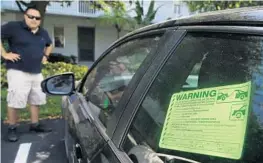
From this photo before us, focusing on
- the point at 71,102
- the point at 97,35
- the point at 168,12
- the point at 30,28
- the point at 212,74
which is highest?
the point at 212,74

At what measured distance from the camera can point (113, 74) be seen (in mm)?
2654

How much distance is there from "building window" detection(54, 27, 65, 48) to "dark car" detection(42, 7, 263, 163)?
1746 centimetres

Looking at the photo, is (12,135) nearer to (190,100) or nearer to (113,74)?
(113,74)

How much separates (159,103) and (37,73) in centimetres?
343

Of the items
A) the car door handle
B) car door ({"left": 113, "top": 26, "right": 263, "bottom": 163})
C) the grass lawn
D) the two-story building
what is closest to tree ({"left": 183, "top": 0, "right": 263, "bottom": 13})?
the two-story building

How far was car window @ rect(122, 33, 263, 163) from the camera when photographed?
111 cm

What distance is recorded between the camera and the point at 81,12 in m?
18.1

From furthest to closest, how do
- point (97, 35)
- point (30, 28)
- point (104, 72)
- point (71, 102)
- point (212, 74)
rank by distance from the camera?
1. point (97, 35)
2. point (30, 28)
3. point (71, 102)
4. point (104, 72)
5. point (212, 74)

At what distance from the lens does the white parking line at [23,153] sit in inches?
149

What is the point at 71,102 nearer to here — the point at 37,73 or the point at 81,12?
the point at 37,73

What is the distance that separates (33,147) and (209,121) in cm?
328

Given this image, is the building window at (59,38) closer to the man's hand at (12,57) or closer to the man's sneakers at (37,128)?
the man's sneakers at (37,128)

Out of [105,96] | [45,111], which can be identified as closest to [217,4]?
[45,111]

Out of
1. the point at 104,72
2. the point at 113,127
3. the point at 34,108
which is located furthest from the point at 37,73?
the point at 113,127
